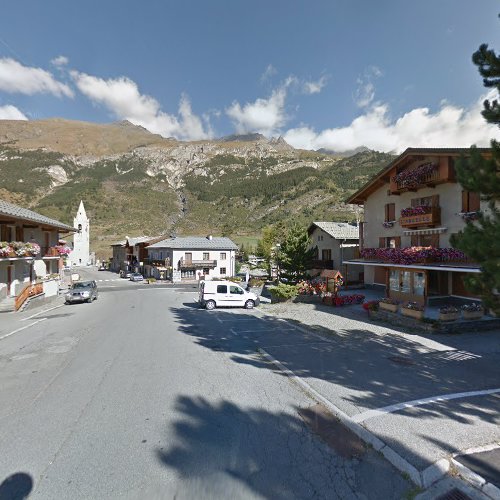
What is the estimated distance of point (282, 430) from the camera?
5602mm

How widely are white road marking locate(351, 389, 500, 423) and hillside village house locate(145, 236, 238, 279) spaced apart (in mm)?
43299

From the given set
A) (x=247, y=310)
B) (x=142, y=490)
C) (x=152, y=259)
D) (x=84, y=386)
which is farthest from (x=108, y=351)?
(x=152, y=259)

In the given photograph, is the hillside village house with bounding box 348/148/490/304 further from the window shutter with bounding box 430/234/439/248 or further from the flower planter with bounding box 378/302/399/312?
the flower planter with bounding box 378/302/399/312

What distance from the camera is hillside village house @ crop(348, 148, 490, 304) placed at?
17.2 meters

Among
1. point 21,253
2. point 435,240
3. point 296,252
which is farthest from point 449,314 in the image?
point 21,253

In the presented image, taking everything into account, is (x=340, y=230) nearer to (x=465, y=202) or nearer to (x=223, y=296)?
(x=465, y=202)

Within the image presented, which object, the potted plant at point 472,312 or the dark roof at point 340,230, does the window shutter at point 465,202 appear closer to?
the potted plant at point 472,312

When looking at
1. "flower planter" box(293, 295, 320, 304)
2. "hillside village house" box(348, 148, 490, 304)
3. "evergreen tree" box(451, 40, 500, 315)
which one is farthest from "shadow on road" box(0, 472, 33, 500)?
"flower planter" box(293, 295, 320, 304)

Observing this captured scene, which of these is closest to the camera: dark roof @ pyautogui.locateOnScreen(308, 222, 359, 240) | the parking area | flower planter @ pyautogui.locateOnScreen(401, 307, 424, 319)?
the parking area

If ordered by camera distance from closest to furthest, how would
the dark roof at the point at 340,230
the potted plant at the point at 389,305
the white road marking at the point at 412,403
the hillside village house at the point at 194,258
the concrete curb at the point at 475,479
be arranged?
the concrete curb at the point at 475,479
the white road marking at the point at 412,403
the potted plant at the point at 389,305
the dark roof at the point at 340,230
the hillside village house at the point at 194,258

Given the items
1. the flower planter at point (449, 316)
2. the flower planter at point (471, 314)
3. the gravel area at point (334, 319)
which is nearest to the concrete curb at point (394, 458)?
the gravel area at point (334, 319)

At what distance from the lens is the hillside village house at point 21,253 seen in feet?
69.4

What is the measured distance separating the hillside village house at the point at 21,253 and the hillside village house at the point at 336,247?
1002 inches

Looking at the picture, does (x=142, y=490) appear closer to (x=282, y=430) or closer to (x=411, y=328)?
(x=282, y=430)
